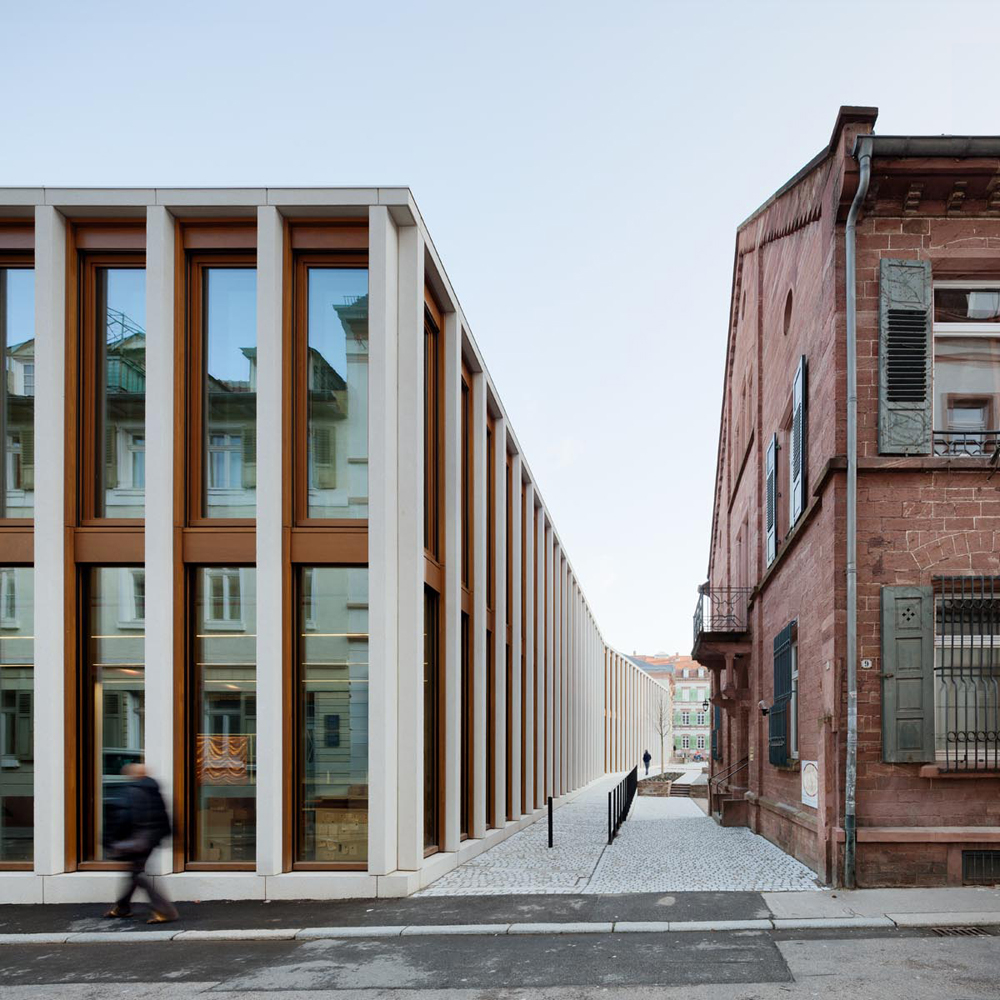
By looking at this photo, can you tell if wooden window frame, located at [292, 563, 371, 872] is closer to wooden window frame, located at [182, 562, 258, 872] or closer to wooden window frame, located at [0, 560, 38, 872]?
wooden window frame, located at [182, 562, 258, 872]

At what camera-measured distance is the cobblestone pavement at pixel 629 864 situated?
13.4 meters

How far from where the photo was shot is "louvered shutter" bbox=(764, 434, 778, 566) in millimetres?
19844

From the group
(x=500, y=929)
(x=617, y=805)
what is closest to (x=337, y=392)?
(x=500, y=929)

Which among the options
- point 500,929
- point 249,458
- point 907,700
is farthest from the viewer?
point 249,458

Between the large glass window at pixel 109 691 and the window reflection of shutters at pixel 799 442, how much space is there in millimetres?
8898

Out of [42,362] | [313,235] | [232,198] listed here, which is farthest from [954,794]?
[42,362]

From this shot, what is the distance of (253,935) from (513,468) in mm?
15150

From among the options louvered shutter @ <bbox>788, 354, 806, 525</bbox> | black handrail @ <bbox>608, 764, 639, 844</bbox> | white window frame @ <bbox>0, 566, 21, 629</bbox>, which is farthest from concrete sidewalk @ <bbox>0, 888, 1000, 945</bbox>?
black handrail @ <bbox>608, 764, 639, 844</bbox>

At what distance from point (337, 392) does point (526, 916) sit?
6.23 m

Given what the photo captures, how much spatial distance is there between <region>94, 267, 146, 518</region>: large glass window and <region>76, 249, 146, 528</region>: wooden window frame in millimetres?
24

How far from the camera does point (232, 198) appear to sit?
1323 cm

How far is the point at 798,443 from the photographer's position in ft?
53.5

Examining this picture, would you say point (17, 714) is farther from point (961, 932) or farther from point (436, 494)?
point (961, 932)

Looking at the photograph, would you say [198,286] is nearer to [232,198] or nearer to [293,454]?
[232,198]
